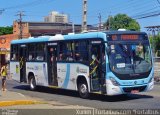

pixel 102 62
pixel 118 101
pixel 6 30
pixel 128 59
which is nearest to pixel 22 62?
pixel 102 62

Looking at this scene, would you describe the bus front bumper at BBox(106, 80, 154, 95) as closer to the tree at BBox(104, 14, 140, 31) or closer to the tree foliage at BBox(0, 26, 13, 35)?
the tree at BBox(104, 14, 140, 31)

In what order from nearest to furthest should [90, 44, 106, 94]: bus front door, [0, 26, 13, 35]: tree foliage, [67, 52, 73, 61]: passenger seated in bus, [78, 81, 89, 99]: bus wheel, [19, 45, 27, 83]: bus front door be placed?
[90, 44, 106, 94]: bus front door
[78, 81, 89, 99]: bus wheel
[67, 52, 73, 61]: passenger seated in bus
[19, 45, 27, 83]: bus front door
[0, 26, 13, 35]: tree foliage

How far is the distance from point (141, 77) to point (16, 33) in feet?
279

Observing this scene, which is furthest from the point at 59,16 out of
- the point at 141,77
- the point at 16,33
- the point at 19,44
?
the point at 141,77

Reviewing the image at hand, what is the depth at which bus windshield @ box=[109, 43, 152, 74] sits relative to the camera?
18016mm

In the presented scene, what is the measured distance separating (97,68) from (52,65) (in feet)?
13.9

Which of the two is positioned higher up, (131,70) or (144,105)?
(131,70)

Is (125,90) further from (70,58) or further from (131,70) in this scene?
(70,58)

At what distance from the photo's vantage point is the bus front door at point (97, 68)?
60.0 feet

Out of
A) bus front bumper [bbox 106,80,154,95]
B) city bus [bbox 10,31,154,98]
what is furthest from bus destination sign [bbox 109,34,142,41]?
bus front bumper [bbox 106,80,154,95]

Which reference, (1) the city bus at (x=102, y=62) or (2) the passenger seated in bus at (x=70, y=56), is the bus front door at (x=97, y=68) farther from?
(2) the passenger seated in bus at (x=70, y=56)

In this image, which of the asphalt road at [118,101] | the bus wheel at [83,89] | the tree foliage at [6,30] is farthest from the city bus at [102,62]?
the tree foliage at [6,30]

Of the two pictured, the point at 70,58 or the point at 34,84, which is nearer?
the point at 70,58

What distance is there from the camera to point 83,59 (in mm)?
19578
